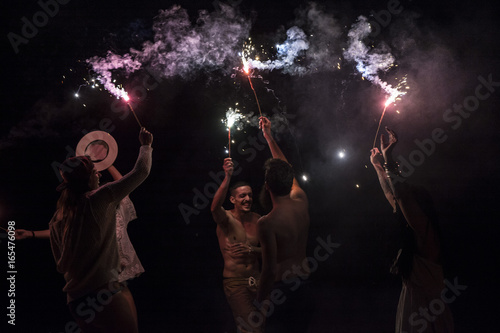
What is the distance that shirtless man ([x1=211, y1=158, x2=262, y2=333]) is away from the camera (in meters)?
3.86

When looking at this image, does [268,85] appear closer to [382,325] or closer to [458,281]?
[382,325]

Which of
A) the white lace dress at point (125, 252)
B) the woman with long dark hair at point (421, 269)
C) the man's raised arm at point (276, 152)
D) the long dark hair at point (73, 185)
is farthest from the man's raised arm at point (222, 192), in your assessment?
the woman with long dark hair at point (421, 269)

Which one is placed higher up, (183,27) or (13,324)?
(183,27)

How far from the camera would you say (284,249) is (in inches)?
108

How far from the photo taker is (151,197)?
557 cm

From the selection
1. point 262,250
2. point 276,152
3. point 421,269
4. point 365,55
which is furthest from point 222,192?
point 365,55

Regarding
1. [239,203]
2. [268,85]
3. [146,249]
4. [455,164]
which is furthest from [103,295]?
[455,164]

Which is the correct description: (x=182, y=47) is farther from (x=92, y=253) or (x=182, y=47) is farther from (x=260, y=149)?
(x=92, y=253)

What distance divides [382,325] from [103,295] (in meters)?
4.04

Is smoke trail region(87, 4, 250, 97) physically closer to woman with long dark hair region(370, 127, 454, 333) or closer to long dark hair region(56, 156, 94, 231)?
long dark hair region(56, 156, 94, 231)

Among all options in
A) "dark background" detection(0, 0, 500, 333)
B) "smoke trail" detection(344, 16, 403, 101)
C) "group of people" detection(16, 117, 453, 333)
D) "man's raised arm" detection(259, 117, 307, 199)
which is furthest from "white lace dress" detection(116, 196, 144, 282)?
"smoke trail" detection(344, 16, 403, 101)

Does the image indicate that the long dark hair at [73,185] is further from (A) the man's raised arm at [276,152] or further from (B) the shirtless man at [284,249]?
(A) the man's raised arm at [276,152]

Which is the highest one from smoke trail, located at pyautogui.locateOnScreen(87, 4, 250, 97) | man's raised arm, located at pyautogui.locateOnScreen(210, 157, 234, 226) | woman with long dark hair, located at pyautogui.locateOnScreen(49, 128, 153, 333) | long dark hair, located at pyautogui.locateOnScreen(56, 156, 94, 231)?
smoke trail, located at pyautogui.locateOnScreen(87, 4, 250, 97)

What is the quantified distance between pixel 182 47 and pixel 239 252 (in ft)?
10.0
